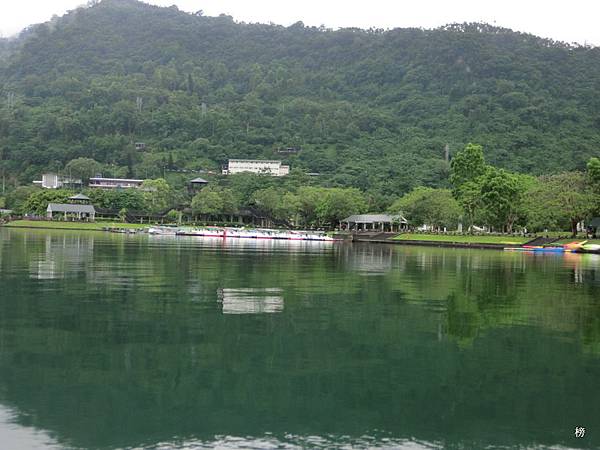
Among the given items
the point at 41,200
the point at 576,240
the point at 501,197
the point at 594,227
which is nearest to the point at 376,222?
the point at 501,197

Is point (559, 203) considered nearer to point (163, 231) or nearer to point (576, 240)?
point (576, 240)

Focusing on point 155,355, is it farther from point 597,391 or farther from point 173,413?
point 597,391

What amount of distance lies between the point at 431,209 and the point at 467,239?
1290cm

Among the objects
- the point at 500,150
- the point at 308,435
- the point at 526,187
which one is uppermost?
the point at 500,150

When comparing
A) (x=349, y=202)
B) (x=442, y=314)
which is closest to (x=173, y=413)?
(x=442, y=314)

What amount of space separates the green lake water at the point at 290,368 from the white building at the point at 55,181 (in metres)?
123

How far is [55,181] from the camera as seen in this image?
466 ft

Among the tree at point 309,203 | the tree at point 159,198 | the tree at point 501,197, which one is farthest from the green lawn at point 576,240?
the tree at point 159,198

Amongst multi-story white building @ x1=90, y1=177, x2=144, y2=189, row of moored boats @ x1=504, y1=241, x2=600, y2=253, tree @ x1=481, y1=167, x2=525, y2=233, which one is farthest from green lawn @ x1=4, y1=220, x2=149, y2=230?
row of moored boats @ x1=504, y1=241, x2=600, y2=253

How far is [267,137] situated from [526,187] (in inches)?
3718

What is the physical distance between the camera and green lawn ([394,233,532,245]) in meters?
71.8

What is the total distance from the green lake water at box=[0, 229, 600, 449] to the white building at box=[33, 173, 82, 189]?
405 feet

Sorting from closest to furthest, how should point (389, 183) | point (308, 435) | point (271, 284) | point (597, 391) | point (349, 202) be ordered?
1. point (308, 435)
2. point (597, 391)
3. point (271, 284)
4. point (349, 202)
5. point (389, 183)

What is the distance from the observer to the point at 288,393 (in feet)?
36.2
